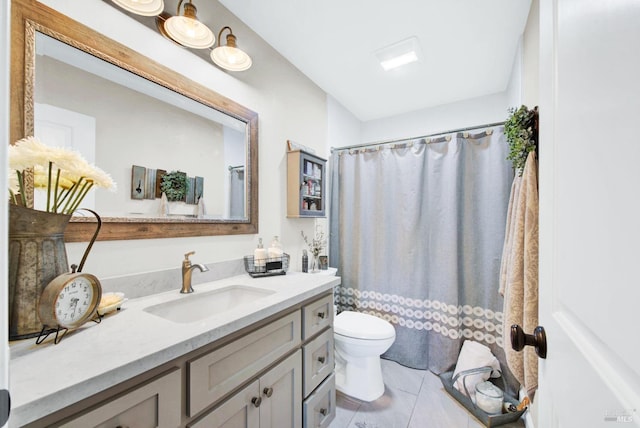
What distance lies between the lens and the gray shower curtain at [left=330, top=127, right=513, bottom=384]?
1930 millimetres

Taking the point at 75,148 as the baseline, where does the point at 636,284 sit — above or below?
below

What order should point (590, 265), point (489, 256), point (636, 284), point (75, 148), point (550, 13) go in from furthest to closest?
1. point (489, 256)
2. point (75, 148)
3. point (550, 13)
4. point (590, 265)
5. point (636, 284)

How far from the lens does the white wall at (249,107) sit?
3.44ft

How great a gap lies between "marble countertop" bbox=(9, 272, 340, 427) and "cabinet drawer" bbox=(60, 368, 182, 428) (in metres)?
0.05

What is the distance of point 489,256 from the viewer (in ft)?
6.30

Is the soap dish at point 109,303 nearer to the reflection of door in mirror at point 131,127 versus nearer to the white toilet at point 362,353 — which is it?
the reflection of door in mirror at point 131,127

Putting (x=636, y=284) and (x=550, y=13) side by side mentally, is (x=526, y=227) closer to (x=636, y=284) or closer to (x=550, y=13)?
(x=550, y=13)

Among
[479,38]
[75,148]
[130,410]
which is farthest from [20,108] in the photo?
[479,38]

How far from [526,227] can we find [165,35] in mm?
1865

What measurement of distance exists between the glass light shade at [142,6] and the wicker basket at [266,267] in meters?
1.29

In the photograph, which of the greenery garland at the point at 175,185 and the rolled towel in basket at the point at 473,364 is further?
the rolled towel in basket at the point at 473,364

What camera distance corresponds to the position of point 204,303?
1.26 m

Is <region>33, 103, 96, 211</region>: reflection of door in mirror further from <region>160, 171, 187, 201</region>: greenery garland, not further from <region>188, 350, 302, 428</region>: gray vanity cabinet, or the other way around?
<region>188, 350, 302, 428</region>: gray vanity cabinet

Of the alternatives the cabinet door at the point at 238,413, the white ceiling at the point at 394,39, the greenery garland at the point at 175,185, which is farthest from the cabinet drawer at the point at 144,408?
the white ceiling at the point at 394,39
